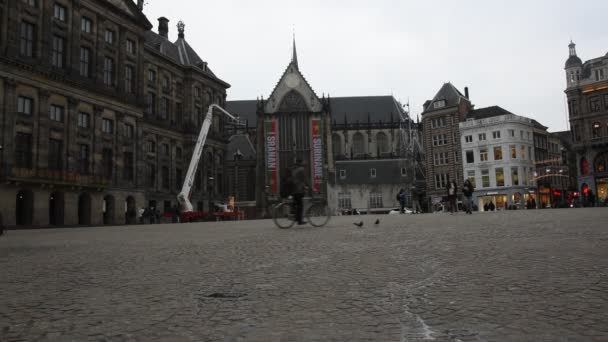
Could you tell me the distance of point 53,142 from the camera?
116ft

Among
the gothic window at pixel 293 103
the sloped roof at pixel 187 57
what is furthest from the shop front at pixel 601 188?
the sloped roof at pixel 187 57

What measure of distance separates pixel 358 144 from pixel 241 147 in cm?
1884

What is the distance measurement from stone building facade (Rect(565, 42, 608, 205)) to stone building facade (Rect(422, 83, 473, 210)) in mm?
14911

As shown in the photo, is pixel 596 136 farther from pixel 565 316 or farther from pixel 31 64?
pixel 565 316

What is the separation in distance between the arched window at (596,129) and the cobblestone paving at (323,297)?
53993 millimetres

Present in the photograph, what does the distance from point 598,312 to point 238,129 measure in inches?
2900

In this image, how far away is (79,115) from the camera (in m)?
37.7

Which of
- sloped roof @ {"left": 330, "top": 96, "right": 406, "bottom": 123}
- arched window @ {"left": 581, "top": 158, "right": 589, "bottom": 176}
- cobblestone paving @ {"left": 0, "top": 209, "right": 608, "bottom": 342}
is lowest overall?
cobblestone paving @ {"left": 0, "top": 209, "right": 608, "bottom": 342}

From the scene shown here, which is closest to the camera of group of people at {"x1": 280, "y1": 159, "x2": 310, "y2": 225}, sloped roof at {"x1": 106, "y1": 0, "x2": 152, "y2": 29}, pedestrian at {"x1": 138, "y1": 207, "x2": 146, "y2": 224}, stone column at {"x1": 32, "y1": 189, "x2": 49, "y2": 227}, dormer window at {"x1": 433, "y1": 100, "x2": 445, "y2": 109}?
group of people at {"x1": 280, "y1": 159, "x2": 310, "y2": 225}

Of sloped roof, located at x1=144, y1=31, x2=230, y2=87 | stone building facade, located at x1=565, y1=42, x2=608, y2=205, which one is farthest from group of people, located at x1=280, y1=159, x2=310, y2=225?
stone building facade, located at x1=565, y1=42, x2=608, y2=205

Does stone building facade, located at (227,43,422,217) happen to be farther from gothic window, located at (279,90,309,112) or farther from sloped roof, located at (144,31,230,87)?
sloped roof, located at (144,31,230,87)

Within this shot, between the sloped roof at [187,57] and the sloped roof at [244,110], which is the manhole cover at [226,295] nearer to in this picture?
the sloped roof at [187,57]

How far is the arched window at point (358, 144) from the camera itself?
7756 cm

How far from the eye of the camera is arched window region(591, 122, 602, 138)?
173 ft
